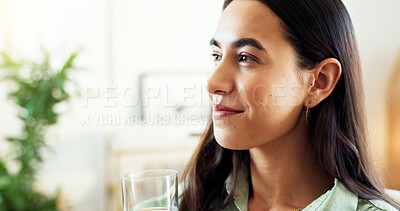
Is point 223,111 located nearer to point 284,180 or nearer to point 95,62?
point 284,180

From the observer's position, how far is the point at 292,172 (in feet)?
4.14

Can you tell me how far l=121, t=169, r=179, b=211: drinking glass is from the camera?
91 centimetres

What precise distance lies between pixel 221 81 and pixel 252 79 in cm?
8

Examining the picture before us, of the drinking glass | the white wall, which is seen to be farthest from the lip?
the white wall

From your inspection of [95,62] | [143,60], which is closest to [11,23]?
[95,62]

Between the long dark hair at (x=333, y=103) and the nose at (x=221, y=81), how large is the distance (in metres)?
0.18

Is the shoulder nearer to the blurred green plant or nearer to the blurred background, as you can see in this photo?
the blurred green plant

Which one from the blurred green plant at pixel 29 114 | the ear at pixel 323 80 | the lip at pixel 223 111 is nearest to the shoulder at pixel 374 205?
the ear at pixel 323 80

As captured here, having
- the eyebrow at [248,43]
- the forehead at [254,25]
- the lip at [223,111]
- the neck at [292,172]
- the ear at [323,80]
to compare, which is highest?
the forehead at [254,25]

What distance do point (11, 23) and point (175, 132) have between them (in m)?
1.59

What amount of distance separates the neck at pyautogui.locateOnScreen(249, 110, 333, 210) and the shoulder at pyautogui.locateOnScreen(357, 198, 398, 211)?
0.11 metres

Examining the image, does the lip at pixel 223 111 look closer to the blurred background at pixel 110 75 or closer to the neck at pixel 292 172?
the neck at pixel 292 172

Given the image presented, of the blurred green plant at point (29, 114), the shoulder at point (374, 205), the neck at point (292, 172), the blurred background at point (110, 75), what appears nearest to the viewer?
the shoulder at point (374, 205)

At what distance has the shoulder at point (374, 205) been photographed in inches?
44.2
